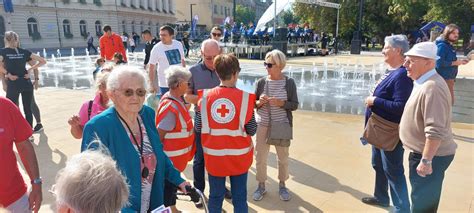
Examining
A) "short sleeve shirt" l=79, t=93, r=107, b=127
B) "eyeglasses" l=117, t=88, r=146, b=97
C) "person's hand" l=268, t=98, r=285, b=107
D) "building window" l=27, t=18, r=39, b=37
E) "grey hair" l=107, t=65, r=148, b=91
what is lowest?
"person's hand" l=268, t=98, r=285, b=107

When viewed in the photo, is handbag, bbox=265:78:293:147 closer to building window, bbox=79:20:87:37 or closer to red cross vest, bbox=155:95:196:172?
red cross vest, bbox=155:95:196:172

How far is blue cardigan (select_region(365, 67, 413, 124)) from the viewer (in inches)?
128

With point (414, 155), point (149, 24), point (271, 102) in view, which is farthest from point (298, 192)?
point (149, 24)

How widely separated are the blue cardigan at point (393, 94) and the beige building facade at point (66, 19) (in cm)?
4220

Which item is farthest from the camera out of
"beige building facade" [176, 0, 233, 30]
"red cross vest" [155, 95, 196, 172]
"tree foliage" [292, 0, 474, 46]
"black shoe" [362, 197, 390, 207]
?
"beige building facade" [176, 0, 233, 30]

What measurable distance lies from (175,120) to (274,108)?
134 cm

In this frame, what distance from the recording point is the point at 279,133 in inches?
156

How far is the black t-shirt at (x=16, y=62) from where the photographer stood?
5965 mm

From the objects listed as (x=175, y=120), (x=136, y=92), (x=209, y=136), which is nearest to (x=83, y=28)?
(x=175, y=120)

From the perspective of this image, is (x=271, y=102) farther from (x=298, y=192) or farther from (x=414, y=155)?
(x=414, y=155)

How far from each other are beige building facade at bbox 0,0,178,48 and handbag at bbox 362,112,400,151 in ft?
138

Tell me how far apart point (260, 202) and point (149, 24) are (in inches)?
2706

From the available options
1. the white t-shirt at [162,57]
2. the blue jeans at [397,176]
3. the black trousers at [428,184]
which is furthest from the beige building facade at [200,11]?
the black trousers at [428,184]

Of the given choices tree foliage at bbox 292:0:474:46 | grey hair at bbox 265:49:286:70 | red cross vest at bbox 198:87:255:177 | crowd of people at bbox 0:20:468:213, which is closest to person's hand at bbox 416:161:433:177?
crowd of people at bbox 0:20:468:213
